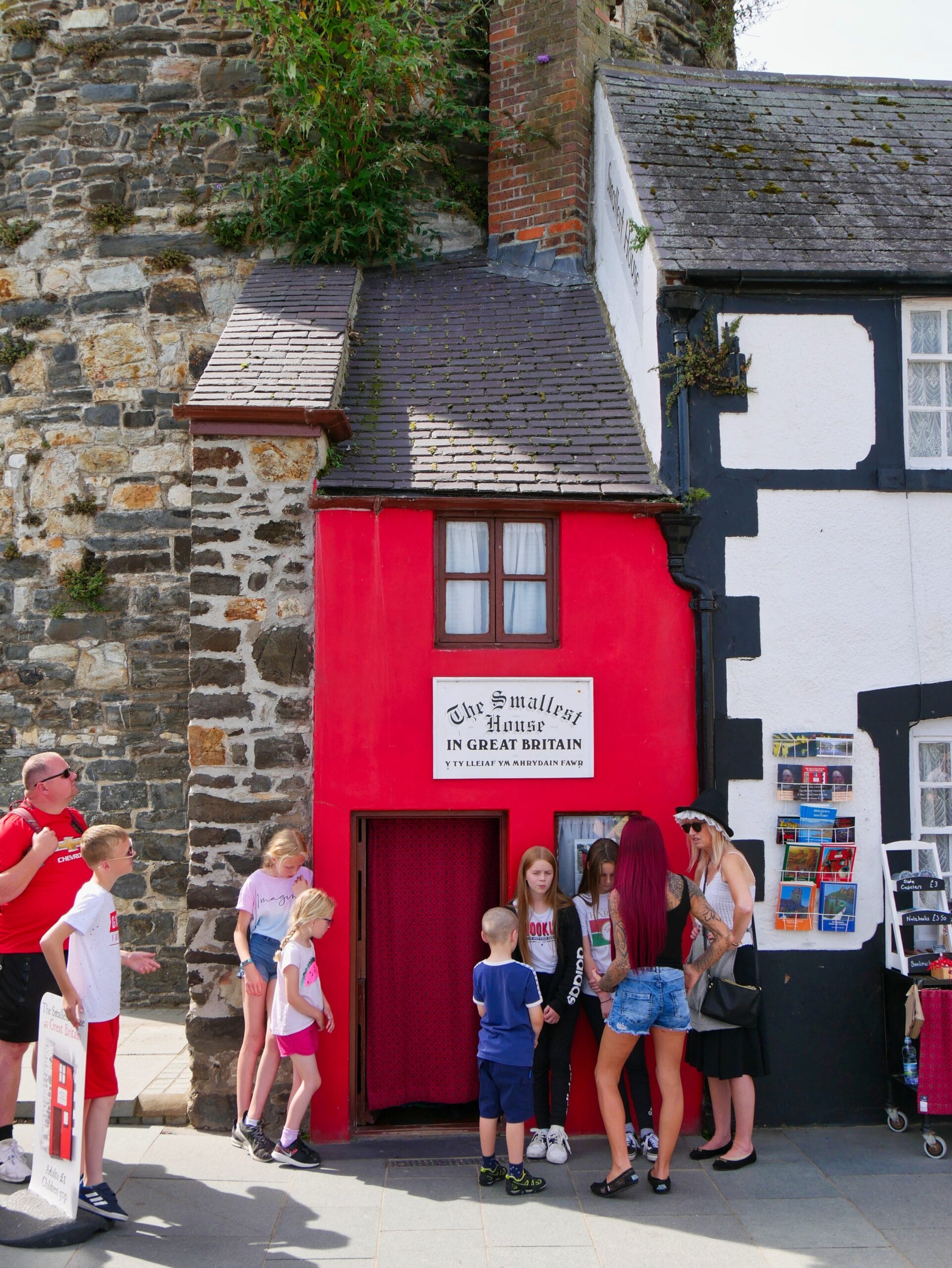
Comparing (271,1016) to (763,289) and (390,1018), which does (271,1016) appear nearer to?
(390,1018)

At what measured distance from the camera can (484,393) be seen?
24.9 ft

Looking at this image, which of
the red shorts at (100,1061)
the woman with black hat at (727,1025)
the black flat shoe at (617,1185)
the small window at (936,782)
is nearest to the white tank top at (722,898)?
the woman with black hat at (727,1025)

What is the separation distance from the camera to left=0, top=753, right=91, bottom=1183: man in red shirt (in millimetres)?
5277

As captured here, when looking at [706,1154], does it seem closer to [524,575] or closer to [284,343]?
[524,575]

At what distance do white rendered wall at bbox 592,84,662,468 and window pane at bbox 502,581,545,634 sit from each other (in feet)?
3.88

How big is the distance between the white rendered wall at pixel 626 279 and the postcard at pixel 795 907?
9.17ft

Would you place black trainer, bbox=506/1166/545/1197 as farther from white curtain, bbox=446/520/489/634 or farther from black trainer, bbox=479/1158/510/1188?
white curtain, bbox=446/520/489/634

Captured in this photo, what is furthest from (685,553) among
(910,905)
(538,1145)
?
(538,1145)

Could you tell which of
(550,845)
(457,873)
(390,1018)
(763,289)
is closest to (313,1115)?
(390,1018)

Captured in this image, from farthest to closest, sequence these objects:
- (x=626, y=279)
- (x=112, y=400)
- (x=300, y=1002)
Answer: (x=112, y=400) → (x=626, y=279) → (x=300, y=1002)

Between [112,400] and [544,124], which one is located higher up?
[544,124]

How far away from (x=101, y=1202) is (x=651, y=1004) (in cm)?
282

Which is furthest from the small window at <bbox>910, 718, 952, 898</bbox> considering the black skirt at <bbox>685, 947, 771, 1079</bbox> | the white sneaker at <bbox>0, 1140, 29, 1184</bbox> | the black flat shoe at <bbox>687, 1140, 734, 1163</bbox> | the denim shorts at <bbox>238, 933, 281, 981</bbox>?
the white sneaker at <bbox>0, 1140, 29, 1184</bbox>

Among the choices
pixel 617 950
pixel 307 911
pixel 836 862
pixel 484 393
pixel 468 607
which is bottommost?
pixel 617 950
